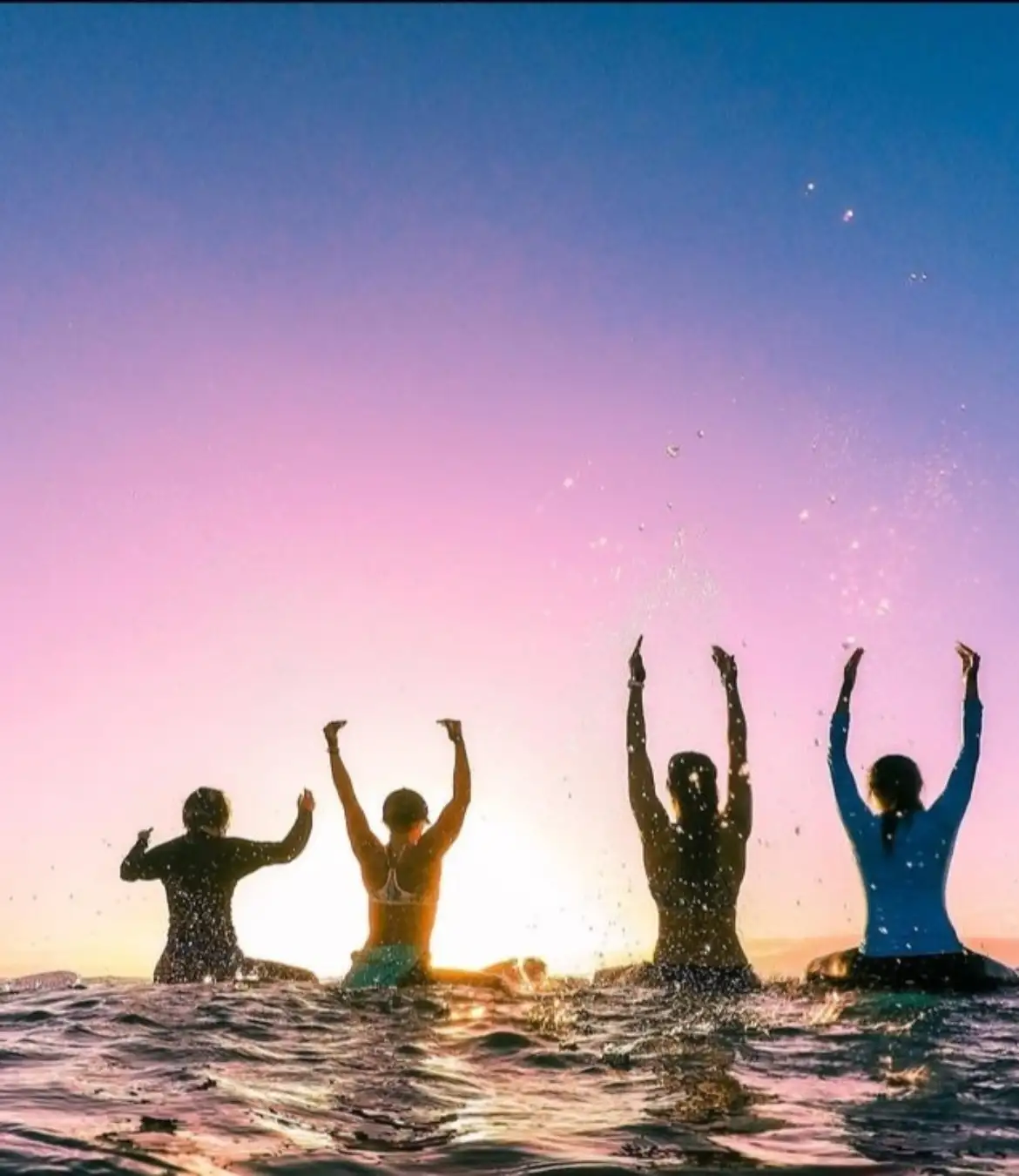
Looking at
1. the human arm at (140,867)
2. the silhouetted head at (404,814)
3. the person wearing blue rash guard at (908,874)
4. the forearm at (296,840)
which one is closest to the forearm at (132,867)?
the human arm at (140,867)

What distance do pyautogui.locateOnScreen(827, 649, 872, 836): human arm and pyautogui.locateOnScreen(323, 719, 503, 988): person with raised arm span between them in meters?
3.70

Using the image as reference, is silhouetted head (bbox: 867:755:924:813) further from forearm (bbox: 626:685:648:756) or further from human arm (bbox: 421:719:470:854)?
human arm (bbox: 421:719:470:854)

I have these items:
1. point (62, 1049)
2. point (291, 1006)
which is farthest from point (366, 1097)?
point (291, 1006)

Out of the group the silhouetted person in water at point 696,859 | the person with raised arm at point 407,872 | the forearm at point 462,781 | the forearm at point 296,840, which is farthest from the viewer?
the forearm at point 296,840

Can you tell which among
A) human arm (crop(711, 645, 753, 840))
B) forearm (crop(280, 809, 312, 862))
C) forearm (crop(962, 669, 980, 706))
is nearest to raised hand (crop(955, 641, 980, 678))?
forearm (crop(962, 669, 980, 706))

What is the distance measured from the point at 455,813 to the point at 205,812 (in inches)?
107

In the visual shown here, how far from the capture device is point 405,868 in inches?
435

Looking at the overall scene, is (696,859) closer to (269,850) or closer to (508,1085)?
(508,1085)

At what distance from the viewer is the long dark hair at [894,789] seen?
29.2 ft

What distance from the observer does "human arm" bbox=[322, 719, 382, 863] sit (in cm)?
1121

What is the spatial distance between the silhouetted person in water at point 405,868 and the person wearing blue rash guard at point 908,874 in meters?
3.87

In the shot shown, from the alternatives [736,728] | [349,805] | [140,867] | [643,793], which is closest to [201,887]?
[140,867]

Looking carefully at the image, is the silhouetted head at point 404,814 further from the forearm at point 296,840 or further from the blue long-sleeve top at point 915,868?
the blue long-sleeve top at point 915,868

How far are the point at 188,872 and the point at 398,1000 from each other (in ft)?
10.4
